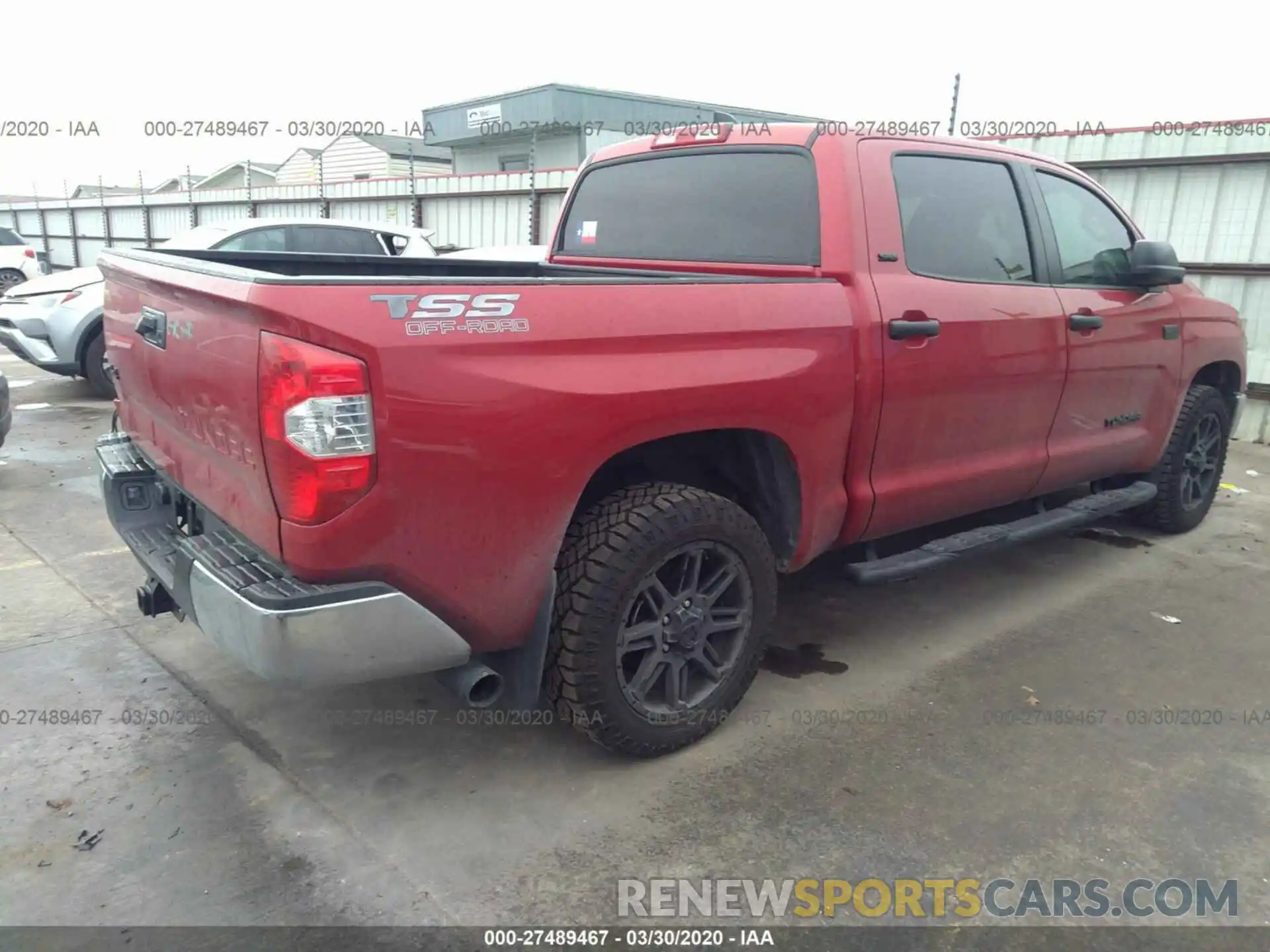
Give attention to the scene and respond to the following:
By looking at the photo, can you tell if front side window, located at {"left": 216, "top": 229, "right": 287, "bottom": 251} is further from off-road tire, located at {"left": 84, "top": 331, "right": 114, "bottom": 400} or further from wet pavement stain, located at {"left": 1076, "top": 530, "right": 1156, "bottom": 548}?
wet pavement stain, located at {"left": 1076, "top": 530, "right": 1156, "bottom": 548}

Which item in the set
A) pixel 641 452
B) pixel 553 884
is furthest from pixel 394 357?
pixel 553 884

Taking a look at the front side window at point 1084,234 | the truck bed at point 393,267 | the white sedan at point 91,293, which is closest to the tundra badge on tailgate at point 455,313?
the truck bed at point 393,267

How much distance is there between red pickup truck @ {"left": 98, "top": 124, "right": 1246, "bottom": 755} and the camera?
2131mm

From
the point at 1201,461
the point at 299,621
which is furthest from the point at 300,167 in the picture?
the point at 299,621

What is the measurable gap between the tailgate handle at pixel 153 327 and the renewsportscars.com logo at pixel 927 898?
6.38 ft

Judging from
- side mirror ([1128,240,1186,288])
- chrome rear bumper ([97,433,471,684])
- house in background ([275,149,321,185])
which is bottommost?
chrome rear bumper ([97,433,471,684])

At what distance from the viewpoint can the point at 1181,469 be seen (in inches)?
199

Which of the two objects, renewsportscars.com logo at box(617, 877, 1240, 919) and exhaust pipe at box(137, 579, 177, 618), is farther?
exhaust pipe at box(137, 579, 177, 618)

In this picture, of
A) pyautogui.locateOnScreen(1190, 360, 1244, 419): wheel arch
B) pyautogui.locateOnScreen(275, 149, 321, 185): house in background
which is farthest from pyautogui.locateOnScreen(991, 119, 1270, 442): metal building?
pyautogui.locateOnScreen(275, 149, 321, 185): house in background

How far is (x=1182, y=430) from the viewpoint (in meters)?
4.93

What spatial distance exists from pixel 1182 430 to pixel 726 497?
10.5 ft

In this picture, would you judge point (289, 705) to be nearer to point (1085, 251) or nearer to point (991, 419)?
point (991, 419)

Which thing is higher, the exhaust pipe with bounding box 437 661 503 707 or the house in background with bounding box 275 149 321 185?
the house in background with bounding box 275 149 321 185

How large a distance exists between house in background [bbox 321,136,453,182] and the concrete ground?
2319cm
